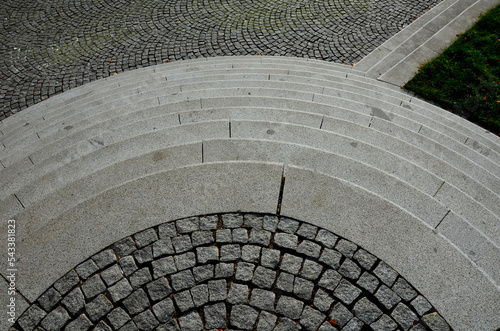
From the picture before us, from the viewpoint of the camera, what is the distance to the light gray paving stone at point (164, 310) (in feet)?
11.2

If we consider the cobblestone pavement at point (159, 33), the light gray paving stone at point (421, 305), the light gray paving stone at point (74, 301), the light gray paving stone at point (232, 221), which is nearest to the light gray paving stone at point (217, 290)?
the light gray paving stone at point (232, 221)

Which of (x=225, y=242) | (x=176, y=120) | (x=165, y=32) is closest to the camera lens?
(x=225, y=242)

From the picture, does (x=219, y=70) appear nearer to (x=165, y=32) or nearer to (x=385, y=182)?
(x=165, y=32)

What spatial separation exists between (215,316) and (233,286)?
13.8 inches

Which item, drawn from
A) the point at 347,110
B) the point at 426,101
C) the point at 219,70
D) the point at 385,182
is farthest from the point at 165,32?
the point at 385,182

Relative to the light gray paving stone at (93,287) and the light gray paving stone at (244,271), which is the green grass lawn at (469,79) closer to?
the light gray paving stone at (244,271)

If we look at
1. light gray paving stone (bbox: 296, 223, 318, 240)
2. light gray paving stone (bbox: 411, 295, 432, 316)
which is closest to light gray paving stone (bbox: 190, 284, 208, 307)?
light gray paving stone (bbox: 296, 223, 318, 240)

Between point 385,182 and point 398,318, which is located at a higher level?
point 385,182

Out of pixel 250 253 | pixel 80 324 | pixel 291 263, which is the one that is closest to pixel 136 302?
pixel 80 324

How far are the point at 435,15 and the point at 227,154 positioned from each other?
8079 mm

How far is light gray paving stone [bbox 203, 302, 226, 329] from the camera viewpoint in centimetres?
336

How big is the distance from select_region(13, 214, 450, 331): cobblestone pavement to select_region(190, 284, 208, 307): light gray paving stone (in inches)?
0.4

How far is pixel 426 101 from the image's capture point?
689cm

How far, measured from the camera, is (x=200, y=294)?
356cm
